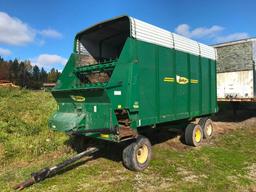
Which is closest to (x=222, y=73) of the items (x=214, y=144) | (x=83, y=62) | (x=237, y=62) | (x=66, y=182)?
(x=237, y=62)

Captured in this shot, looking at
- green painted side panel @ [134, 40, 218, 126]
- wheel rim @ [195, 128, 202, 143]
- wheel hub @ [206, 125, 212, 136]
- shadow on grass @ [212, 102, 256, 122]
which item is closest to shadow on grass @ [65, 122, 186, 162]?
wheel rim @ [195, 128, 202, 143]

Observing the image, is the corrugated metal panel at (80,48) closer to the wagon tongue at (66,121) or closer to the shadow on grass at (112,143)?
the wagon tongue at (66,121)

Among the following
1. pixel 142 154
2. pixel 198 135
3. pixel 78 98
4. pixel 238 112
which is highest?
pixel 78 98

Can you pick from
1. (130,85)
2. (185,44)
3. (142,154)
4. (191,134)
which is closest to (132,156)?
(142,154)

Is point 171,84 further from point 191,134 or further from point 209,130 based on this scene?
point 209,130

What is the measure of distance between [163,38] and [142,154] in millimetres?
3097

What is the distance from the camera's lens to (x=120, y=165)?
22.4 ft

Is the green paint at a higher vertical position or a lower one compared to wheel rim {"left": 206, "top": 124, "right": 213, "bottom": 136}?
higher

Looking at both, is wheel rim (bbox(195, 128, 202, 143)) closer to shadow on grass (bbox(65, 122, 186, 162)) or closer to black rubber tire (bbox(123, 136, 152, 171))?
shadow on grass (bbox(65, 122, 186, 162))

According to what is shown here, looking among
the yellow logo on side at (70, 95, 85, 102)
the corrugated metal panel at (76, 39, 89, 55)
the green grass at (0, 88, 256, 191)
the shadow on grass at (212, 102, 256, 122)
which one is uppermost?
the corrugated metal panel at (76, 39, 89, 55)

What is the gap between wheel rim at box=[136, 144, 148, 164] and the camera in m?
6.61

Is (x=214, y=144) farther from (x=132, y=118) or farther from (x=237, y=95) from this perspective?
(x=237, y=95)

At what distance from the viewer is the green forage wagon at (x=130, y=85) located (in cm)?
616

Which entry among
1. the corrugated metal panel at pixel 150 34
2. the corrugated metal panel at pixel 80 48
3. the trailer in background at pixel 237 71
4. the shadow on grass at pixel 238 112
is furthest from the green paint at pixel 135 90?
the shadow on grass at pixel 238 112
